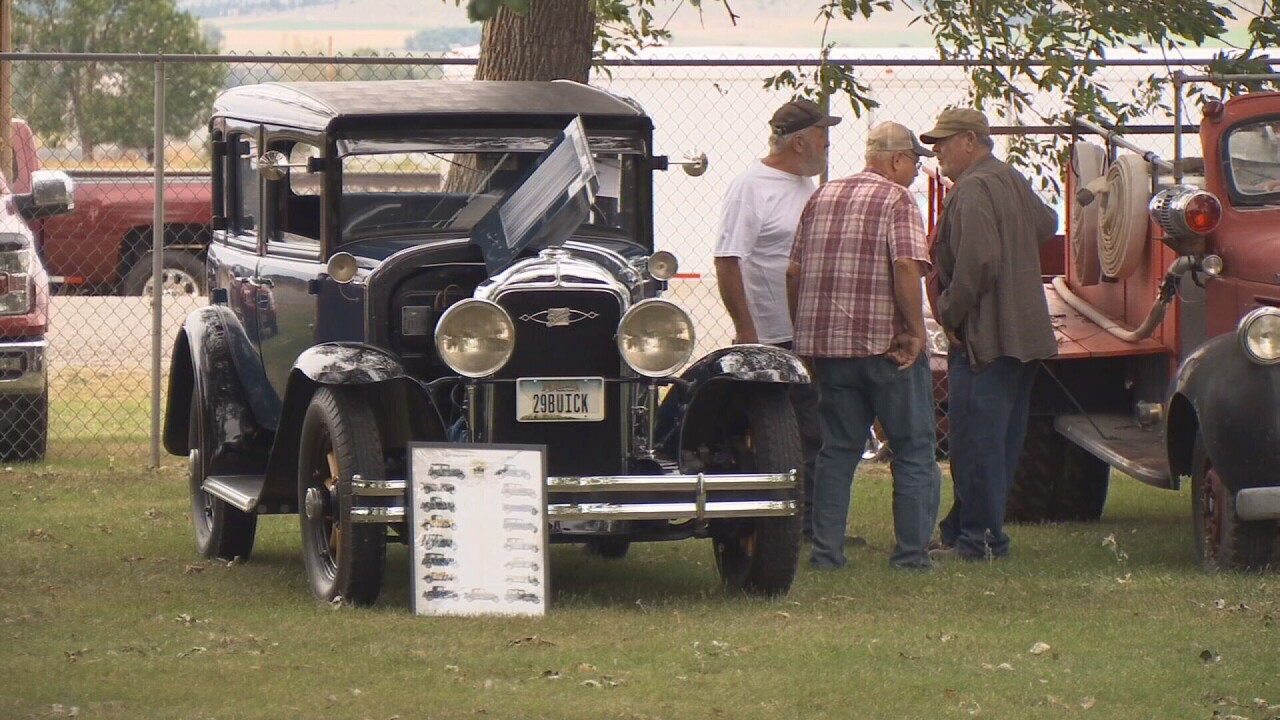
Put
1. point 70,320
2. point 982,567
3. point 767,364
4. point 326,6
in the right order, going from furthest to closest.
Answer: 1. point 326,6
2. point 70,320
3. point 982,567
4. point 767,364

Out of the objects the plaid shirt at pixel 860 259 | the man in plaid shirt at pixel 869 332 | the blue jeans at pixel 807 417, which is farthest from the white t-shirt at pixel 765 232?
the plaid shirt at pixel 860 259

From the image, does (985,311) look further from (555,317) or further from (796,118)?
(555,317)

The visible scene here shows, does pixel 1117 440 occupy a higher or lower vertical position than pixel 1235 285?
lower

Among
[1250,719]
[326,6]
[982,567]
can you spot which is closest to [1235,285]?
[982,567]

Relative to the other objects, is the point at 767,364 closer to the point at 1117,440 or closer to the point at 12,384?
the point at 1117,440

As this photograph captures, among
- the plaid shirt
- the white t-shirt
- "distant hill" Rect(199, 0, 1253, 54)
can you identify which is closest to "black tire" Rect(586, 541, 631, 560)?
the white t-shirt

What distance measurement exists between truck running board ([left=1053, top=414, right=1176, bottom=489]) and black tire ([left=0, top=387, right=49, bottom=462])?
5497 millimetres

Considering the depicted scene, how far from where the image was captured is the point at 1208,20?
9531mm

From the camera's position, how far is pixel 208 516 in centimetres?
830

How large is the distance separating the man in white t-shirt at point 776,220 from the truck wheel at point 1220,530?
1.56 meters

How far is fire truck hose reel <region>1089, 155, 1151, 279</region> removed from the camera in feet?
27.1

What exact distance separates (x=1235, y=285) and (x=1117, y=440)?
0.92 meters

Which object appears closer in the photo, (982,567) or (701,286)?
(982,567)

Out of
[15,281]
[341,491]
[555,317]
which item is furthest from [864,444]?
[15,281]
